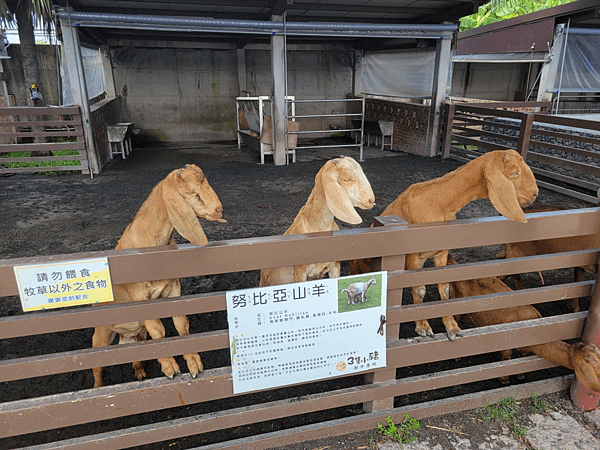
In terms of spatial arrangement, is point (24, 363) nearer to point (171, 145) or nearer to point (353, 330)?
point (353, 330)

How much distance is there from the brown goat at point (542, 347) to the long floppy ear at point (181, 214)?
6.12 ft

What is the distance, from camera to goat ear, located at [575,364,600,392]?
202 cm

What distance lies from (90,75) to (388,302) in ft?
31.8

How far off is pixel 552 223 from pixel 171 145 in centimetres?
1175

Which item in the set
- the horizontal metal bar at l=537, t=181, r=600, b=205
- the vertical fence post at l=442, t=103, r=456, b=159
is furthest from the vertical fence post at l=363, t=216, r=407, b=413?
the vertical fence post at l=442, t=103, r=456, b=159

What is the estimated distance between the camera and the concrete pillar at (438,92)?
29.7 ft

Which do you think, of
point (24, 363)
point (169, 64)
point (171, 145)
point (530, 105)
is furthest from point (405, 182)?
point (169, 64)

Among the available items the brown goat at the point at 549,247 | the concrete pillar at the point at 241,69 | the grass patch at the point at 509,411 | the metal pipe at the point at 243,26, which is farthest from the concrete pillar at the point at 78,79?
the grass patch at the point at 509,411

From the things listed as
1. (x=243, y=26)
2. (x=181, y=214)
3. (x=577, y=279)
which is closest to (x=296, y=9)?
(x=243, y=26)

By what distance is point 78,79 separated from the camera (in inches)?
303

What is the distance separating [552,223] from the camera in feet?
6.79

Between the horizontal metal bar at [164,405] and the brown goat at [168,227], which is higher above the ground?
the brown goat at [168,227]

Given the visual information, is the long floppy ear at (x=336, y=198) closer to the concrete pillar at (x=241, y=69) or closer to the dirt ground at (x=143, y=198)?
the dirt ground at (x=143, y=198)

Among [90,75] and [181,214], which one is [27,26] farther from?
[181,214]
